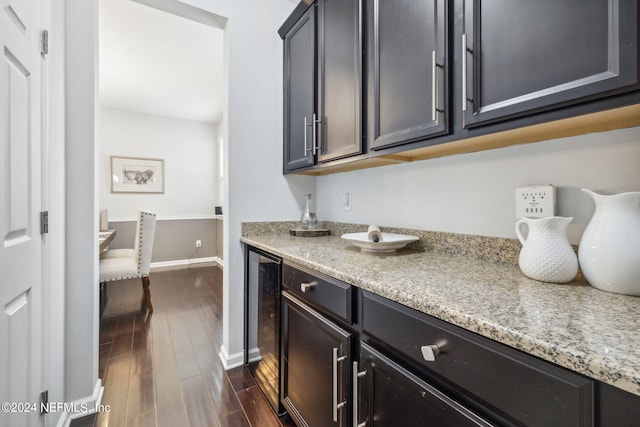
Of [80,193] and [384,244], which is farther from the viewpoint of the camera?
[80,193]

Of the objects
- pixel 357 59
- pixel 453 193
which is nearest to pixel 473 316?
pixel 453 193

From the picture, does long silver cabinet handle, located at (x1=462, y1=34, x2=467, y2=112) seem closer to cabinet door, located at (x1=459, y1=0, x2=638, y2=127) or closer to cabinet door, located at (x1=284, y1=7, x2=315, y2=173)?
cabinet door, located at (x1=459, y1=0, x2=638, y2=127)

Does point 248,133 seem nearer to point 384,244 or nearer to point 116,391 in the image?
point 384,244

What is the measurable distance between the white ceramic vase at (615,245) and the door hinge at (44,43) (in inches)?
77.9

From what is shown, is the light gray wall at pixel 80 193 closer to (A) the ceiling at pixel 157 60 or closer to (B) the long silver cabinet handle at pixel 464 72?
(A) the ceiling at pixel 157 60

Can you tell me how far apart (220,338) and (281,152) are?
1.58 m

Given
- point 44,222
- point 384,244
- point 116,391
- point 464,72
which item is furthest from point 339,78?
point 116,391

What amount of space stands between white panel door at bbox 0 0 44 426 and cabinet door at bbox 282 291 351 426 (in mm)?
921

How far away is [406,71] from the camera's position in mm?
1066

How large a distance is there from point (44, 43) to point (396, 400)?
1824 mm

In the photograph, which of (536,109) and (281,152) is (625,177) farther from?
(281,152)

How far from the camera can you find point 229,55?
1.86 meters

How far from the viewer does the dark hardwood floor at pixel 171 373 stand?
4.63 feet

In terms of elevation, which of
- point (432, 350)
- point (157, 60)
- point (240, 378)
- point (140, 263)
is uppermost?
point (157, 60)
